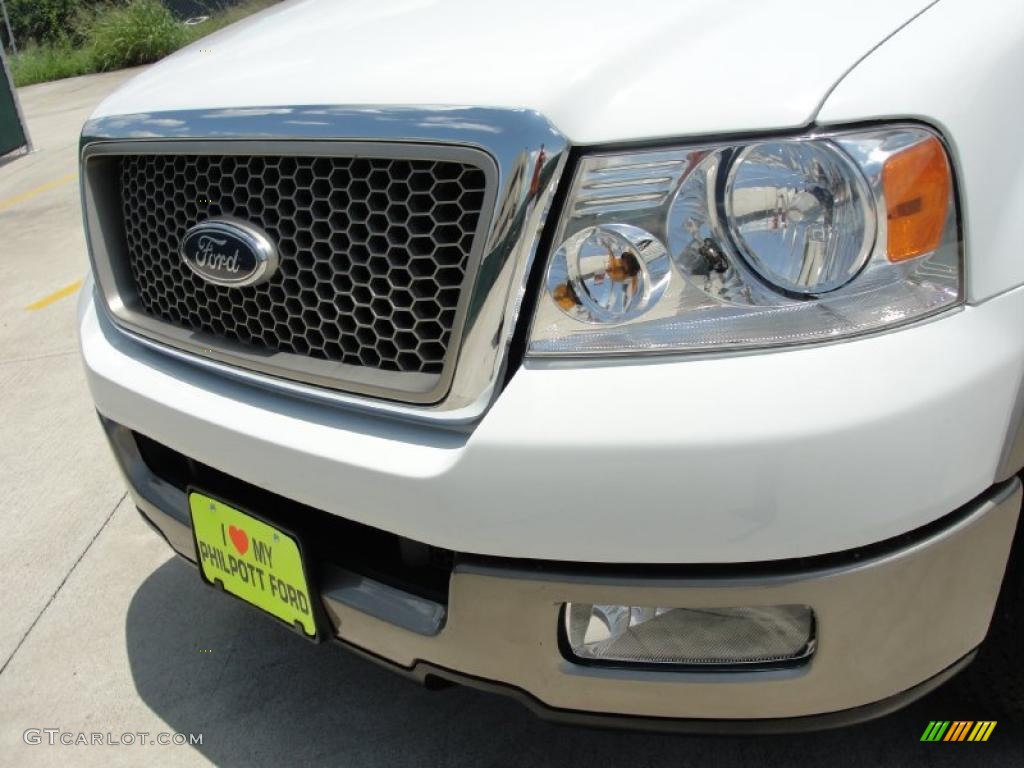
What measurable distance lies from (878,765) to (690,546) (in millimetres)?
970

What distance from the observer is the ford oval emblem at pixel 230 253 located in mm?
1696

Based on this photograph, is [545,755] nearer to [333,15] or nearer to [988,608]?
Answer: [988,608]

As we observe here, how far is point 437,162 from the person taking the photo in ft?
4.81

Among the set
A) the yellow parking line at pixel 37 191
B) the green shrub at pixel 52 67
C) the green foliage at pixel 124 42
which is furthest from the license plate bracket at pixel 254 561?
the green shrub at pixel 52 67

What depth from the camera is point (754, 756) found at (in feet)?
6.58

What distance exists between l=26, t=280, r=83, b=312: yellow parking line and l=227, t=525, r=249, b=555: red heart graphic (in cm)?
416

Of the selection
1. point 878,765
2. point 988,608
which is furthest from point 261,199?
point 878,765

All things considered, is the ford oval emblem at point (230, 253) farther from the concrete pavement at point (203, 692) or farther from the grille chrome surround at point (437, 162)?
the concrete pavement at point (203, 692)

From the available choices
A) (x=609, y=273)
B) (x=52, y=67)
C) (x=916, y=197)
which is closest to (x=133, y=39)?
(x=52, y=67)

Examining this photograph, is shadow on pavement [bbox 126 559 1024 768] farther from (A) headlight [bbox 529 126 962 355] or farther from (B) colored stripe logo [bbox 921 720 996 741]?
(A) headlight [bbox 529 126 962 355]

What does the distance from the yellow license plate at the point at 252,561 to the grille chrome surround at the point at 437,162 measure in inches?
10.5

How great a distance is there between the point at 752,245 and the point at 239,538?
1.08 m

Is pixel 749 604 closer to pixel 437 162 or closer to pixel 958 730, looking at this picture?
pixel 437 162

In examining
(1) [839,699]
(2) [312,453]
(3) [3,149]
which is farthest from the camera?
(3) [3,149]
